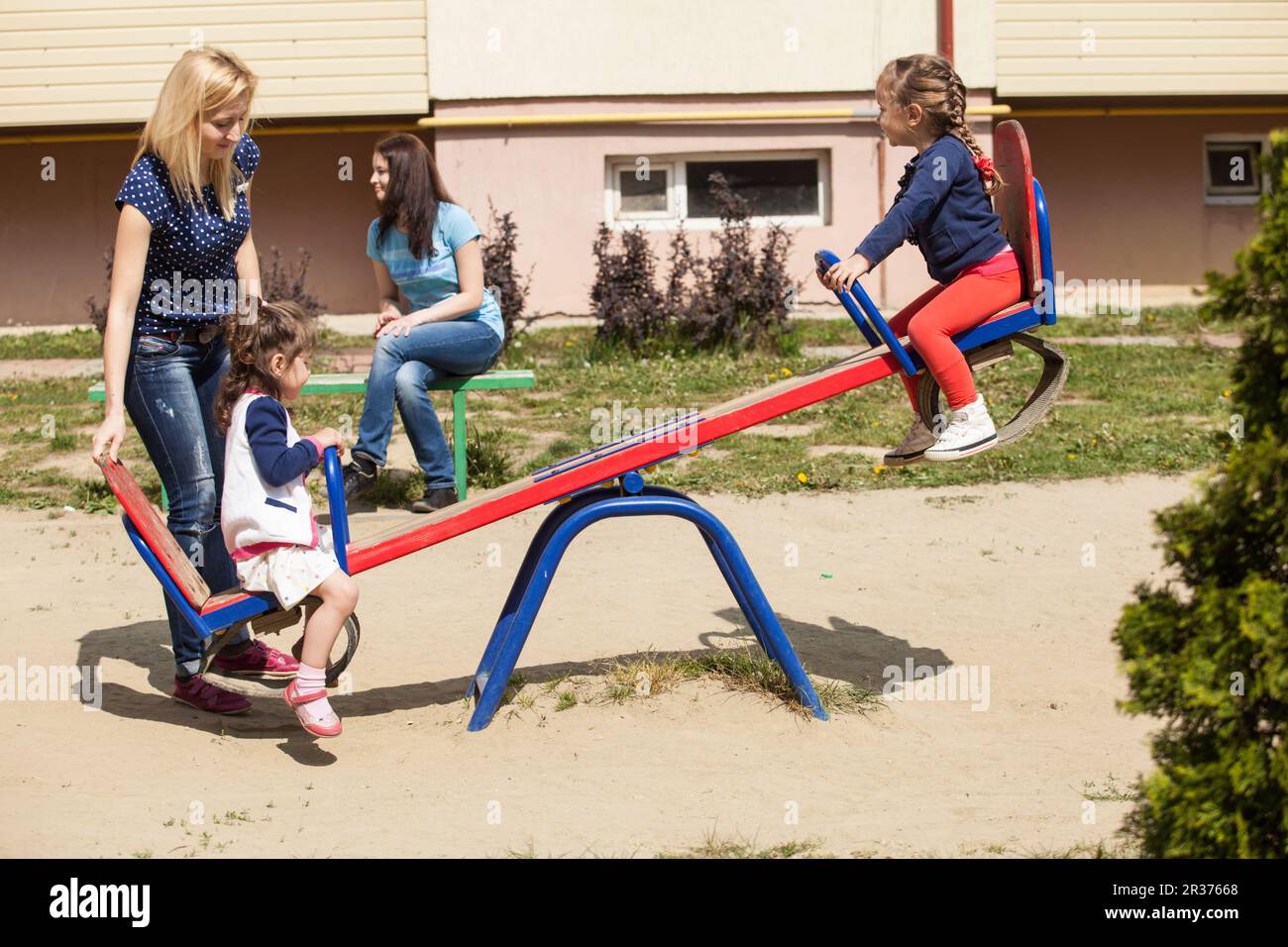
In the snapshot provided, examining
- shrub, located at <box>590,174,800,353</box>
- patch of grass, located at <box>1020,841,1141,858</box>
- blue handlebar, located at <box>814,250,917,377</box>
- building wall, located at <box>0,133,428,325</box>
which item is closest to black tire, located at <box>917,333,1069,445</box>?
blue handlebar, located at <box>814,250,917,377</box>

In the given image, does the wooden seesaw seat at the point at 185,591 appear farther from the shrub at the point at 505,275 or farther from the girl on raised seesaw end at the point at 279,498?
the shrub at the point at 505,275

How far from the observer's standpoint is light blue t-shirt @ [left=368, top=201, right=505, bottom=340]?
678cm

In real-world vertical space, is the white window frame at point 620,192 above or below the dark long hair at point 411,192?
above

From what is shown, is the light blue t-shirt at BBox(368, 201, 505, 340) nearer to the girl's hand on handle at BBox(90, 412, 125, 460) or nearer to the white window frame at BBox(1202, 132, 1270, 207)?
the girl's hand on handle at BBox(90, 412, 125, 460)

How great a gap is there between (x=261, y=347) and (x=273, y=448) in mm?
295

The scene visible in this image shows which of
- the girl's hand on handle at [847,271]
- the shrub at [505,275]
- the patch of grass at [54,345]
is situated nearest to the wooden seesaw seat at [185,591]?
the girl's hand on handle at [847,271]

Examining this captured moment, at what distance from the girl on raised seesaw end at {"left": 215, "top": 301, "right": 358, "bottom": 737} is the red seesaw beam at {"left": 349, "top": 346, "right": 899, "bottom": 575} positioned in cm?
14

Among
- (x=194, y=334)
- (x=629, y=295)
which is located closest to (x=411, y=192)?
(x=194, y=334)

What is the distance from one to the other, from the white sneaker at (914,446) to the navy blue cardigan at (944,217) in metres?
0.53

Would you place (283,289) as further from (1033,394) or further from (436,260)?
(1033,394)

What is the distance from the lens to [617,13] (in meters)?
11.4

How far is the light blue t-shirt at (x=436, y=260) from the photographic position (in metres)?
6.78

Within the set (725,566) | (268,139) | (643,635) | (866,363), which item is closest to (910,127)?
(866,363)

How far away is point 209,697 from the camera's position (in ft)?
14.6
